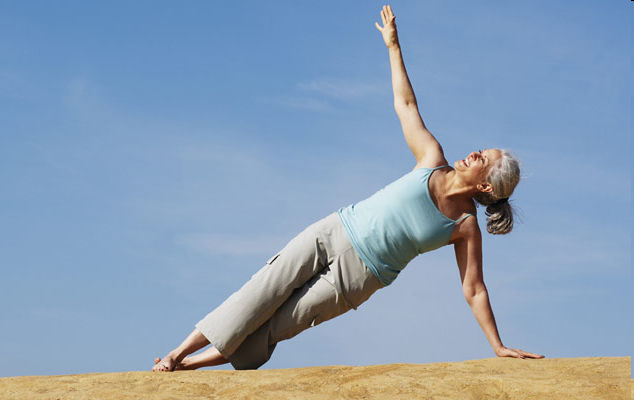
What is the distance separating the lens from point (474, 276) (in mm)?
4656

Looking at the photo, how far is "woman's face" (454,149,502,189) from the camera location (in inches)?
180

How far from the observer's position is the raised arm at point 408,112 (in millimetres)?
4766

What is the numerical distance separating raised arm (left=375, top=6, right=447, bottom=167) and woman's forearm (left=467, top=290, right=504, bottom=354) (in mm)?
952

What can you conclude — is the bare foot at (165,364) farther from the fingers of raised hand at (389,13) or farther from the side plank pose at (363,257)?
the fingers of raised hand at (389,13)

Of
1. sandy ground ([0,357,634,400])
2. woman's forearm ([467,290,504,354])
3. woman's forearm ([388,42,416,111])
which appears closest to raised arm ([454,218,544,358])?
woman's forearm ([467,290,504,354])

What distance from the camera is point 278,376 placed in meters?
3.97

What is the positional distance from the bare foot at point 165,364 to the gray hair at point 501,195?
92.1 inches

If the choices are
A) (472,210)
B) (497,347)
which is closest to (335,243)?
(472,210)

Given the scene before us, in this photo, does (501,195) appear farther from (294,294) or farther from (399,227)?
(294,294)

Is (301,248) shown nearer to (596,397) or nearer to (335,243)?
(335,243)

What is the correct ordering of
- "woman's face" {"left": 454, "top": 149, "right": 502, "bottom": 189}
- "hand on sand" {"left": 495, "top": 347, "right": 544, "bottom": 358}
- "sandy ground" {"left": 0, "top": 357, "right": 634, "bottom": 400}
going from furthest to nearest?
"woman's face" {"left": 454, "top": 149, "right": 502, "bottom": 189} < "hand on sand" {"left": 495, "top": 347, "right": 544, "bottom": 358} < "sandy ground" {"left": 0, "top": 357, "right": 634, "bottom": 400}

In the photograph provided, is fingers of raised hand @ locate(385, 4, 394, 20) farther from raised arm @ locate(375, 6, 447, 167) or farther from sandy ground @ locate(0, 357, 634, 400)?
sandy ground @ locate(0, 357, 634, 400)

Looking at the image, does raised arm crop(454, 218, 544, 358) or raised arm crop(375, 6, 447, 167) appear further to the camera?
raised arm crop(375, 6, 447, 167)

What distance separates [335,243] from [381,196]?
1.48 ft
